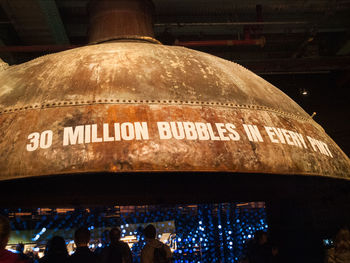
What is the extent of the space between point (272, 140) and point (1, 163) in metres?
1.40

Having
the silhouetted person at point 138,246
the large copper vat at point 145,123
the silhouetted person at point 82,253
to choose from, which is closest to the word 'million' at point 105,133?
the large copper vat at point 145,123

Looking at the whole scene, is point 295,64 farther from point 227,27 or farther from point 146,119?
point 146,119

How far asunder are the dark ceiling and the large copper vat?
2.82 metres

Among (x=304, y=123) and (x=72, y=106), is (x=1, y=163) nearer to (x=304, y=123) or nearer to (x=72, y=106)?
(x=72, y=106)

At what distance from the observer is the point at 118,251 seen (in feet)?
13.4

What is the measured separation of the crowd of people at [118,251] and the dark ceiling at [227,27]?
9.48ft

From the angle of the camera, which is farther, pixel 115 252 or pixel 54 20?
pixel 54 20

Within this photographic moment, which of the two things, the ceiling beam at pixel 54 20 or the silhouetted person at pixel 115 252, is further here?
the ceiling beam at pixel 54 20

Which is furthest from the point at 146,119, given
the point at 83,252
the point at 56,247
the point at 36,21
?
the point at 36,21

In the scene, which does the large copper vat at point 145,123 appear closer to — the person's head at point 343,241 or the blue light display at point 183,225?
the person's head at point 343,241

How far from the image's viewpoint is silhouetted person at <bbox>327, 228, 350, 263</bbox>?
180 inches

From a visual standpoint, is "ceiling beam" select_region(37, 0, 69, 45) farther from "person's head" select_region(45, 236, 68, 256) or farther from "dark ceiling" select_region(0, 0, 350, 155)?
"person's head" select_region(45, 236, 68, 256)

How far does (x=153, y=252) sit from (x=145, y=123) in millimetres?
2950

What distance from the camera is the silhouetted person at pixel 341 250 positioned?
458 centimetres
